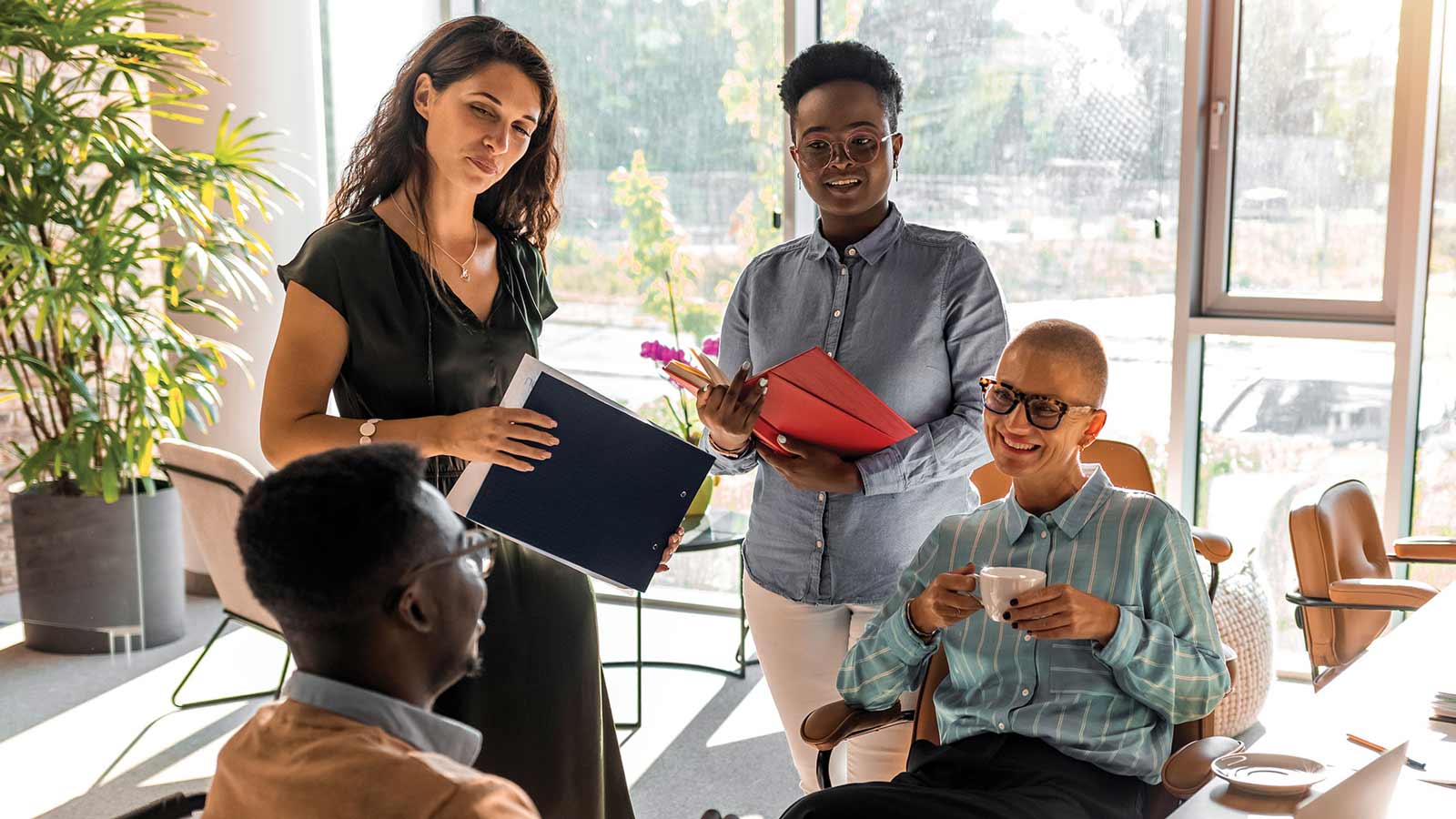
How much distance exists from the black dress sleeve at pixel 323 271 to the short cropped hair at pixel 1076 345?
1.07 meters

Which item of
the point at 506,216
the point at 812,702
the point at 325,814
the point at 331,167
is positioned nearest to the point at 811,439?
the point at 812,702

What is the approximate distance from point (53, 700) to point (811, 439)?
316cm

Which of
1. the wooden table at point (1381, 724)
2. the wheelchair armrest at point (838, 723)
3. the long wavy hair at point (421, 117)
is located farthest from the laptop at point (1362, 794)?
the long wavy hair at point (421, 117)

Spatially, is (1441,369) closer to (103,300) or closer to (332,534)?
(332,534)

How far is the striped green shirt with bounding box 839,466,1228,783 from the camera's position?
6.52ft

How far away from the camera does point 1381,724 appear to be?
71.7 inches

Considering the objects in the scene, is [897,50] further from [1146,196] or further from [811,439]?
[811,439]

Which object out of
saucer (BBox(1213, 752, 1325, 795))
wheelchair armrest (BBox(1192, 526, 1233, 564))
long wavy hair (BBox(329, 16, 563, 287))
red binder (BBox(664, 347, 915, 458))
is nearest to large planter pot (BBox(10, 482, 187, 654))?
long wavy hair (BBox(329, 16, 563, 287))

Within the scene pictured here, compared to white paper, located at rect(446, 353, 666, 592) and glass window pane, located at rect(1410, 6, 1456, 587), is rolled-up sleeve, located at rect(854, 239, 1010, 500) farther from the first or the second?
glass window pane, located at rect(1410, 6, 1456, 587)

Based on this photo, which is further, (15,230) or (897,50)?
(897,50)

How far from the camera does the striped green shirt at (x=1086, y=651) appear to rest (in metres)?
1.99

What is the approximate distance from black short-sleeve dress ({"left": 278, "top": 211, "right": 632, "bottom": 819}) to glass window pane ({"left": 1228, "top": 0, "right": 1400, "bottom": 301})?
2.94 metres

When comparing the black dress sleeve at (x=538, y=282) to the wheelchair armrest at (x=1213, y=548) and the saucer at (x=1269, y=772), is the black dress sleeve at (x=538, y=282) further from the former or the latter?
the wheelchair armrest at (x=1213, y=548)

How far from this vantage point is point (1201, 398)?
14.5ft
